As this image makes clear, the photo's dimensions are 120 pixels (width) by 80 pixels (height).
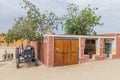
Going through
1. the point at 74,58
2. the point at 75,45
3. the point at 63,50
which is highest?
the point at 75,45

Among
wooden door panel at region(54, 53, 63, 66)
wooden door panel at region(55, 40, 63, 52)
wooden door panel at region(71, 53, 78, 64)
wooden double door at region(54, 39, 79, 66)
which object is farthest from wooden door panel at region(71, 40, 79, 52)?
wooden door panel at region(54, 53, 63, 66)

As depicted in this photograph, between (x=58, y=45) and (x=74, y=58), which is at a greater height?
(x=58, y=45)

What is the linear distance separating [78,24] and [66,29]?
2.11 m

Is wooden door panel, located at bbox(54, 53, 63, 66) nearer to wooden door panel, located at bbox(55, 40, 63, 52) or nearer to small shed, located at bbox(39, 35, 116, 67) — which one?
small shed, located at bbox(39, 35, 116, 67)

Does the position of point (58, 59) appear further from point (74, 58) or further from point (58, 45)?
point (74, 58)

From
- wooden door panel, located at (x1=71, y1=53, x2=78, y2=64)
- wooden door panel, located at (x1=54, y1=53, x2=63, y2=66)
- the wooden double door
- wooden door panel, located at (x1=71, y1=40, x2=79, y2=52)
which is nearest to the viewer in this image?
wooden door panel, located at (x1=54, y1=53, x2=63, y2=66)

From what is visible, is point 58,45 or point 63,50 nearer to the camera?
point 58,45

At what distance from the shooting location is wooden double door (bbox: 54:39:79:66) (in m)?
21.2

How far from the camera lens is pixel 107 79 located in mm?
14414

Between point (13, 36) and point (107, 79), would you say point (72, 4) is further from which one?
point (107, 79)

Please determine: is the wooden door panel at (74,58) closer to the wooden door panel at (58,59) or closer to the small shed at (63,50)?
the small shed at (63,50)

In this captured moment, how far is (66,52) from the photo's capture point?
21750mm

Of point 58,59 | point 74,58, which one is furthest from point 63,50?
point 74,58

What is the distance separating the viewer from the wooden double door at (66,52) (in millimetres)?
21203
